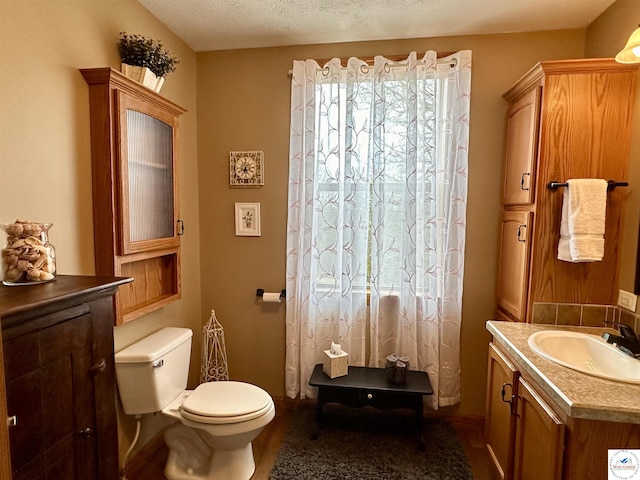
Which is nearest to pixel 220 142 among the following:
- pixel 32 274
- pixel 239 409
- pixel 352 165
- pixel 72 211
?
pixel 352 165

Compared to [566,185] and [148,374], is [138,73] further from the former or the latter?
[566,185]

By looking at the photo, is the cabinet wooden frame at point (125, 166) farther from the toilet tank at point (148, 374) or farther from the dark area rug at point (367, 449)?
the dark area rug at point (367, 449)

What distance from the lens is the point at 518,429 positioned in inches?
60.1

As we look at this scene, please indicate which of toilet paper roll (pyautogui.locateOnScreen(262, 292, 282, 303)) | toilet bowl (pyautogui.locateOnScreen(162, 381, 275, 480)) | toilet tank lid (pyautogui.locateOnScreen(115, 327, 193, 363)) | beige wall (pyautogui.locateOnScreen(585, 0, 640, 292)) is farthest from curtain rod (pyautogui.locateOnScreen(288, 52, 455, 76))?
toilet bowl (pyautogui.locateOnScreen(162, 381, 275, 480))

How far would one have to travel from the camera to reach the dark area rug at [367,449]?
1.95 m

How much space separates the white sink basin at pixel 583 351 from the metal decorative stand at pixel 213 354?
196cm

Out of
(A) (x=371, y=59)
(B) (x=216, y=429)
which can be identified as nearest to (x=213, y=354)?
(B) (x=216, y=429)

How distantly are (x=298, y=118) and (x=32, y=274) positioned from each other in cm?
169

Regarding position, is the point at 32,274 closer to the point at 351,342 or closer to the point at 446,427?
the point at 351,342

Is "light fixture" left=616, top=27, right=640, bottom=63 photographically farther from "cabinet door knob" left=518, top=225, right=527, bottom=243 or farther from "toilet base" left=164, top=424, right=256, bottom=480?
"toilet base" left=164, top=424, right=256, bottom=480

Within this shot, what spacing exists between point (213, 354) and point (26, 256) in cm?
157

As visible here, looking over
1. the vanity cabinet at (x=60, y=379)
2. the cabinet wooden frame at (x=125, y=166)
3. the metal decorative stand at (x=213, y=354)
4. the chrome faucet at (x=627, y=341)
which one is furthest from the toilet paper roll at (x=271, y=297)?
the chrome faucet at (x=627, y=341)

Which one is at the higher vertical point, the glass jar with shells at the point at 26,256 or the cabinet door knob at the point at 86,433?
the glass jar with shells at the point at 26,256

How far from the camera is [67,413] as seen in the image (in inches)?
43.8
